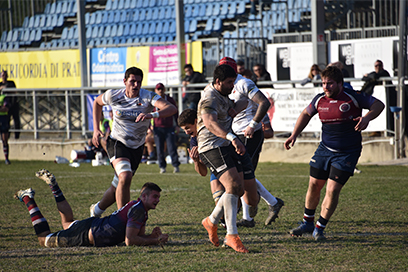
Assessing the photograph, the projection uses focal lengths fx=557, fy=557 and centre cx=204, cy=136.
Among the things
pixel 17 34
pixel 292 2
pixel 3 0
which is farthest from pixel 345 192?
pixel 3 0

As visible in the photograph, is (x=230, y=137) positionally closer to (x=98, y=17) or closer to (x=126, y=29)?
(x=126, y=29)

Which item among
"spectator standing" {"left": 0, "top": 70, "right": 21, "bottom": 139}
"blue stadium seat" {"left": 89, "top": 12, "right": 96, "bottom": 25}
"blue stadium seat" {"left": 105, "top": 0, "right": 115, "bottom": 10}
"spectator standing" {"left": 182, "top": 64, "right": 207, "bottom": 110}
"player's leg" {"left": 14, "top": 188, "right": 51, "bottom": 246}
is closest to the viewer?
"player's leg" {"left": 14, "top": 188, "right": 51, "bottom": 246}

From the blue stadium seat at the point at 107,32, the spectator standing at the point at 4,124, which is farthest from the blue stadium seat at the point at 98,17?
the spectator standing at the point at 4,124

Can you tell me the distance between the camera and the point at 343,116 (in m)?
5.98

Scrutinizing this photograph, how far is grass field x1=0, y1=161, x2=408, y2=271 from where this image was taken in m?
5.05

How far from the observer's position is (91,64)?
1969 cm

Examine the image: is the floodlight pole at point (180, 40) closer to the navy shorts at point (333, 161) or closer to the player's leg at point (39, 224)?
the navy shorts at point (333, 161)

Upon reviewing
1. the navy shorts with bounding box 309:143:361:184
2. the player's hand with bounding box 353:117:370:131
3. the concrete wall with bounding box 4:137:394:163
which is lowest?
the concrete wall with bounding box 4:137:394:163

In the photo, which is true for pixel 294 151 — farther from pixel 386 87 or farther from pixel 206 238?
pixel 206 238

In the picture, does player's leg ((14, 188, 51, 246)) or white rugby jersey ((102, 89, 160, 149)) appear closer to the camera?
player's leg ((14, 188, 51, 246))

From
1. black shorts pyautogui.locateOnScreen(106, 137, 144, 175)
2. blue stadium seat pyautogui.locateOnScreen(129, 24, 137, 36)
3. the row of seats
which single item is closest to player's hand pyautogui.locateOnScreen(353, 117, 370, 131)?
black shorts pyautogui.locateOnScreen(106, 137, 144, 175)

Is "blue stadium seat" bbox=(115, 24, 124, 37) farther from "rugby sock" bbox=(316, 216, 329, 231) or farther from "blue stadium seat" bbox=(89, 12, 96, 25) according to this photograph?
"rugby sock" bbox=(316, 216, 329, 231)

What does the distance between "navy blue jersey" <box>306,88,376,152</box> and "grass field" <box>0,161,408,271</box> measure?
1035 mm

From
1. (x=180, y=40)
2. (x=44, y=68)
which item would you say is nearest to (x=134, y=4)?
(x=44, y=68)
